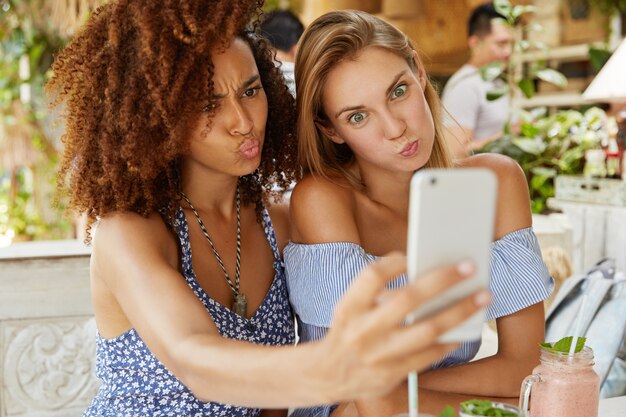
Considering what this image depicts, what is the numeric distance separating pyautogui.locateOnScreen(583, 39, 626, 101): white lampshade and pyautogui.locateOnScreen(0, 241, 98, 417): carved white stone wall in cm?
176

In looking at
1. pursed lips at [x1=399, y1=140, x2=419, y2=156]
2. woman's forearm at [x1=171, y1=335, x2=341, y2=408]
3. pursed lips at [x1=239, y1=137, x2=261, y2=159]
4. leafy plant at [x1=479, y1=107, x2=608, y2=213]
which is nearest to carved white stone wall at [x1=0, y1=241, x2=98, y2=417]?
pursed lips at [x1=239, y1=137, x2=261, y2=159]

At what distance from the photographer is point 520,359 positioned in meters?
1.71

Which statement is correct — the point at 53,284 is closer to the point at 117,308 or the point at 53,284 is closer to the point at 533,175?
the point at 117,308

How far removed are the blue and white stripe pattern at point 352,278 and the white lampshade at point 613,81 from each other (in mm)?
1143

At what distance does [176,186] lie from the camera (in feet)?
5.68

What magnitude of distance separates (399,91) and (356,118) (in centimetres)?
10

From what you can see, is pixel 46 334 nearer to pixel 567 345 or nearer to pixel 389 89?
pixel 389 89

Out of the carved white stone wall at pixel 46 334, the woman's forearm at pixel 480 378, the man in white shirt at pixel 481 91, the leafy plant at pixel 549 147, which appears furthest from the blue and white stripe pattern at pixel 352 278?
the man in white shirt at pixel 481 91

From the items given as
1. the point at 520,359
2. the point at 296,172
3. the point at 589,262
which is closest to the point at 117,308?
the point at 296,172

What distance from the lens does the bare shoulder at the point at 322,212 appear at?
5.58ft

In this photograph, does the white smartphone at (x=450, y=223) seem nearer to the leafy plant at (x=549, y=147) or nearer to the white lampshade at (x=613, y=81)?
the white lampshade at (x=613, y=81)

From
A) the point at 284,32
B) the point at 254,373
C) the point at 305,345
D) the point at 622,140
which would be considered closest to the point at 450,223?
the point at 305,345

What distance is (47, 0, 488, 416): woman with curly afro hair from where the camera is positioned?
1394mm

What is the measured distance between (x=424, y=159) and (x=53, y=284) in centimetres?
140
